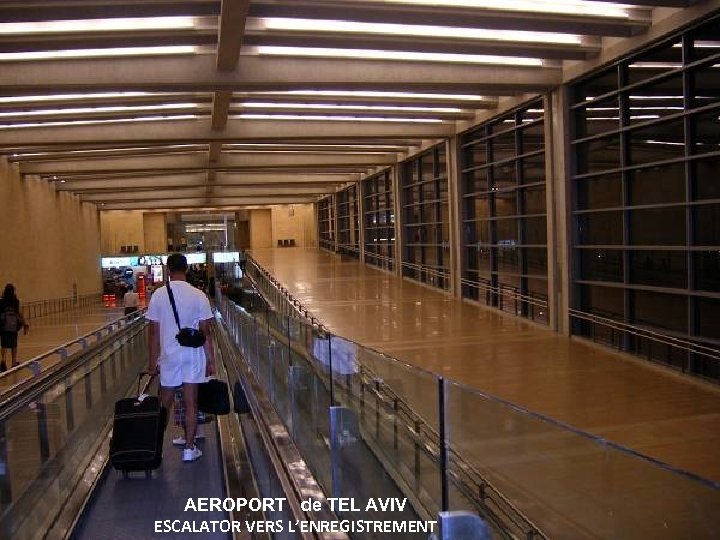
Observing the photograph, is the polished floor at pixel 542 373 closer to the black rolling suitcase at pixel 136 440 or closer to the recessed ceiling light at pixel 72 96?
the black rolling suitcase at pixel 136 440

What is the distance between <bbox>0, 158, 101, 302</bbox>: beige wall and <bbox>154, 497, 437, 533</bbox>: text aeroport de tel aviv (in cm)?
1963

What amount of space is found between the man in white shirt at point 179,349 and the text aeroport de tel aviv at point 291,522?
2.35 ft

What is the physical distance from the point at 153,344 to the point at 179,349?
0.60 feet

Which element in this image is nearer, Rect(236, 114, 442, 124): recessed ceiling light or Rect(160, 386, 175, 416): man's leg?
Rect(160, 386, 175, 416): man's leg

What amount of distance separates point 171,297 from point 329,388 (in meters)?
1.37

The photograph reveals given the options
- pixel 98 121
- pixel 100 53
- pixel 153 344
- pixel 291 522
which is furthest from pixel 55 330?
pixel 291 522

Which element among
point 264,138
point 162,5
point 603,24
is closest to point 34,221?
point 264,138

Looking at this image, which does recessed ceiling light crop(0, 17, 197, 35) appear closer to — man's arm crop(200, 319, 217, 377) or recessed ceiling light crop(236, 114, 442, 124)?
man's arm crop(200, 319, 217, 377)

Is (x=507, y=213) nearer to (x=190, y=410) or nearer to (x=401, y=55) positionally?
(x=401, y=55)

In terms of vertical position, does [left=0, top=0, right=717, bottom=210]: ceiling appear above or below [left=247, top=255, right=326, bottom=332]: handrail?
above

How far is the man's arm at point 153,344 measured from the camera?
17.1 feet

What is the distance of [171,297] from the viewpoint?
5.25 m

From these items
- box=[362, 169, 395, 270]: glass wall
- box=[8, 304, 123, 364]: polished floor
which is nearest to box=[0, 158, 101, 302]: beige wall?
box=[8, 304, 123, 364]: polished floor

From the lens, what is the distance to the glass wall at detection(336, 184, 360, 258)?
35250 millimetres
